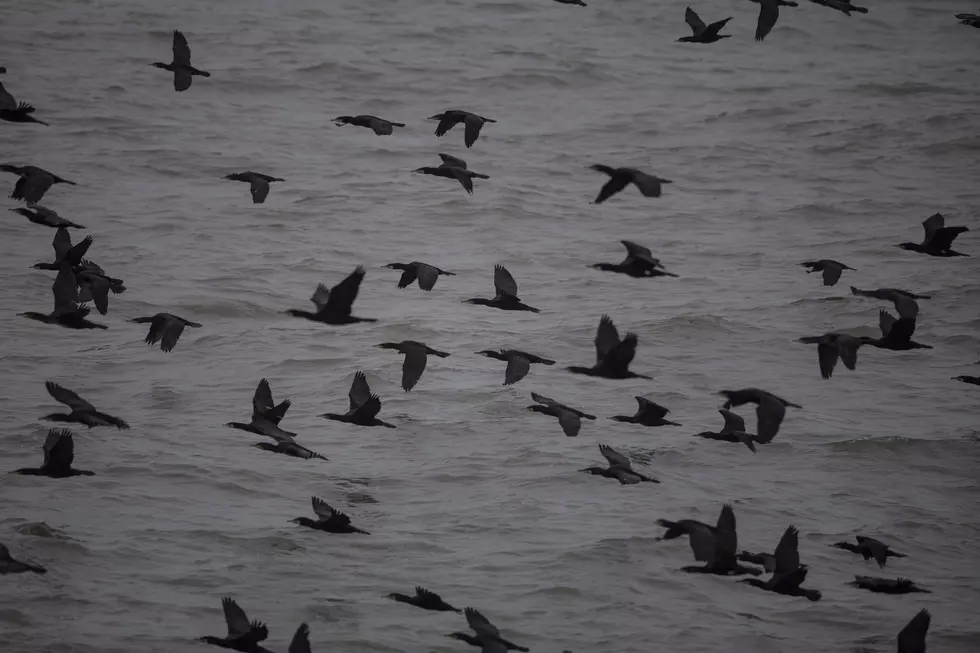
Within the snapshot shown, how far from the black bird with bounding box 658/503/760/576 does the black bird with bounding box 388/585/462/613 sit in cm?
225

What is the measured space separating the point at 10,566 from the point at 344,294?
4.15 metres

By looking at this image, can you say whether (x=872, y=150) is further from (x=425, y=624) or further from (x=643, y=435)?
(x=425, y=624)

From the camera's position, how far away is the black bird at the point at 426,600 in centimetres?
1416

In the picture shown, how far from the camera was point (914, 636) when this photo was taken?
13.2m

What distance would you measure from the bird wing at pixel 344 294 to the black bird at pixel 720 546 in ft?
13.5

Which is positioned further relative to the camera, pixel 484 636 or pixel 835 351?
pixel 835 351

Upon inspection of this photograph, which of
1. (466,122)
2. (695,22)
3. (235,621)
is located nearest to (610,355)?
(466,122)

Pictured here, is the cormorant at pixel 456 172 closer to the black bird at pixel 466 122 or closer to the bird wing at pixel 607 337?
the black bird at pixel 466 122

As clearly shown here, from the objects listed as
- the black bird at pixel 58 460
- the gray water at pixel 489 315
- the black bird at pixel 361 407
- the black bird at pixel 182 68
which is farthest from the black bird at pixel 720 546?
the black bird at pixel 182 68

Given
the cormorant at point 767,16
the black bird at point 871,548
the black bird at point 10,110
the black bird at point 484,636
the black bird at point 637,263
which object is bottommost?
the black bird at point 484,636

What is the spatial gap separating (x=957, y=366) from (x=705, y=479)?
564 centimetres

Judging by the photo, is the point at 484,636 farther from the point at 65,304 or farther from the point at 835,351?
the point at 65,304

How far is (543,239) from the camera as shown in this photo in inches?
1064

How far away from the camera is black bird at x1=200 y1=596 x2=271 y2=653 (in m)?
13.3
